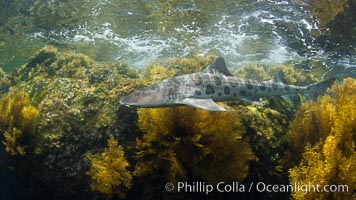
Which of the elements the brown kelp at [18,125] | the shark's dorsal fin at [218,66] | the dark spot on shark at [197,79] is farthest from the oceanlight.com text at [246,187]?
the brown kelp at [18,125]

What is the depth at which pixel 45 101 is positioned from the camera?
8.34 meters

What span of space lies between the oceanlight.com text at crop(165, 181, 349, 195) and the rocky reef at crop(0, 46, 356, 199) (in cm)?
11

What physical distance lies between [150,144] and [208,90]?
6.20ft

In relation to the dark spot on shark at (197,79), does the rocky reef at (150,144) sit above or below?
below

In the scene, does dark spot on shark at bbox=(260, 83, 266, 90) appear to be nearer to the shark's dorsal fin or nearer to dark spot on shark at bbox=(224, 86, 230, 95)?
the shark's dorsal fin

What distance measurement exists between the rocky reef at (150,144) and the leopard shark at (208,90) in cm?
56

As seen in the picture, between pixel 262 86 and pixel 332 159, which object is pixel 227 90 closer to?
pixel 262 86

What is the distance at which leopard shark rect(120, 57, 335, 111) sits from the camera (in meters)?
5.60

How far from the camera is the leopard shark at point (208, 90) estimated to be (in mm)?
5602

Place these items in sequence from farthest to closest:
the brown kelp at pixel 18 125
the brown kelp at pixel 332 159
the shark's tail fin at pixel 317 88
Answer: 1. the shark's tail fin at pixel 317 88
2. the brown kelp at pixel 18 125
3. the brown kelp at pixel 332 159

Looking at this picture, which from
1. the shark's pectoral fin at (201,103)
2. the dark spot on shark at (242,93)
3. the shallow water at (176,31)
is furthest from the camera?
the shallow water at (176,31)

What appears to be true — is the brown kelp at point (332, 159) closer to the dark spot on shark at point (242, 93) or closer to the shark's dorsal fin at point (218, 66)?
the dark spot on shark at point (242, 93)

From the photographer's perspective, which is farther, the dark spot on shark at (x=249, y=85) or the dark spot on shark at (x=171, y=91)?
the dark spot on shark at (x=249, y=85)

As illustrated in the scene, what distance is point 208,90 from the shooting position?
21.9ft
